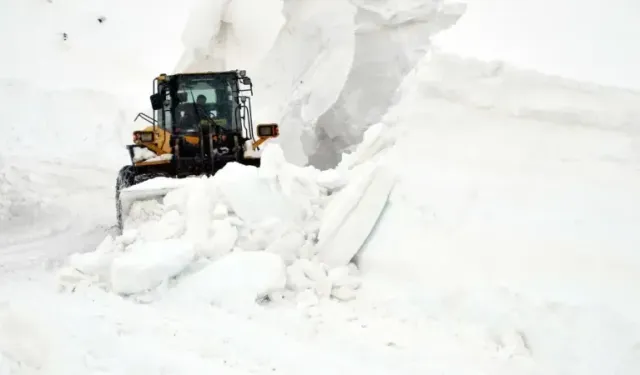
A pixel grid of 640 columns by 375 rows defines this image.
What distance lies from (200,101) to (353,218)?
3.71 metres

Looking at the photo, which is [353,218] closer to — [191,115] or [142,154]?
[191,115]

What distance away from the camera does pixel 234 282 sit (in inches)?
168

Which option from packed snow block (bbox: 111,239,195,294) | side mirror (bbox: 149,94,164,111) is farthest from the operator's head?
packed snow block (bbox: 111,239,195,294)

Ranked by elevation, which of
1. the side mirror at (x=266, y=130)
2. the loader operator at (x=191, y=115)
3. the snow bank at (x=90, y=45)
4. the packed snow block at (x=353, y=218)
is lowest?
the packed snow block at (x=353, y=218)

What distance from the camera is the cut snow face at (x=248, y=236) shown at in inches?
169

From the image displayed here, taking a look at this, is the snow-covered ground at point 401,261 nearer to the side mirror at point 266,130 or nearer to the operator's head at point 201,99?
the side mirror at point 266,130

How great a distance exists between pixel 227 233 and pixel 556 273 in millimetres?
2425

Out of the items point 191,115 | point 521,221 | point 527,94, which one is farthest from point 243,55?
point 521,221

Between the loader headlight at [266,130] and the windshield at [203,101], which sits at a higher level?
the windshield at [203,101]

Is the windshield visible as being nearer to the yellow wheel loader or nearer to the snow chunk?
the yellow wheel loader

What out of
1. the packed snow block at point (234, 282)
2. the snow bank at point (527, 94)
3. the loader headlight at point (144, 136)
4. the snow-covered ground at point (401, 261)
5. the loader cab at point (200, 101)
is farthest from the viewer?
the loader cab at point (200, 101)

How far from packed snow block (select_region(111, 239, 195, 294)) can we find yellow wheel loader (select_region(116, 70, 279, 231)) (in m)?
2.87

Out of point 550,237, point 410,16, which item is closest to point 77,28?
point 410,16

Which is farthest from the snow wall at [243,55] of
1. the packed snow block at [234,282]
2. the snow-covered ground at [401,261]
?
the packed snow block at [234,282]
